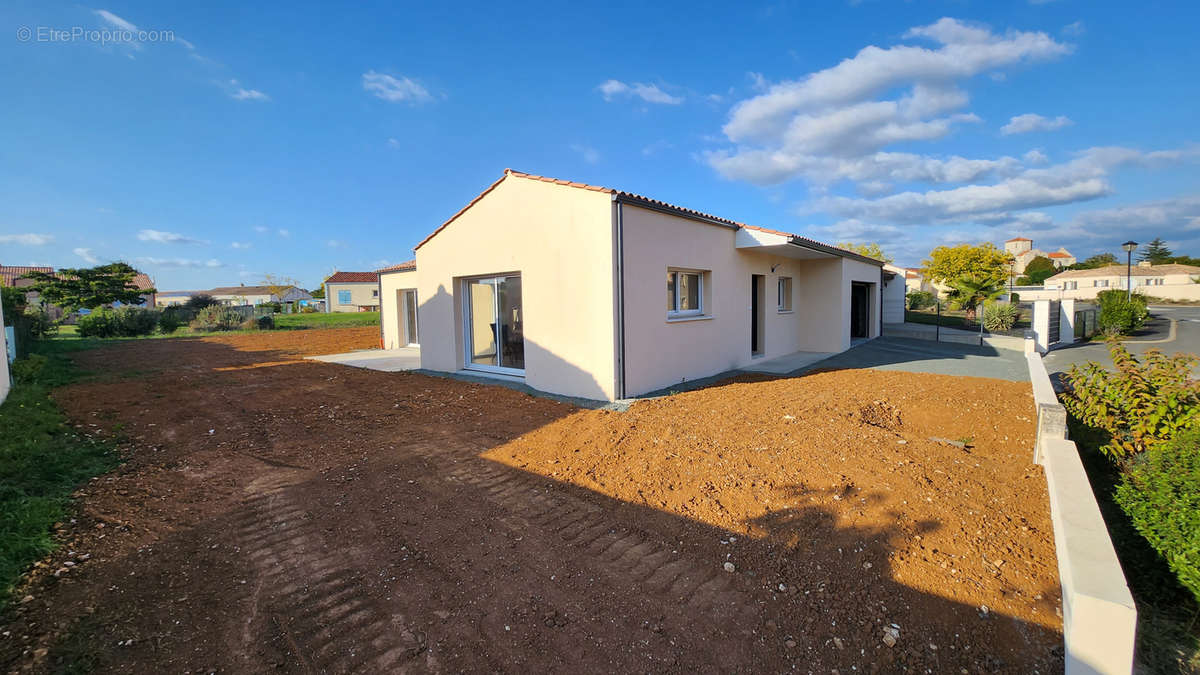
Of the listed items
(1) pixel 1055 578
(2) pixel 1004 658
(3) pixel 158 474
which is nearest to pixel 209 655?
(3) pixel 158 474

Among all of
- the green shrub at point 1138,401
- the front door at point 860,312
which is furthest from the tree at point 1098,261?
the green shrub at point 1138,401

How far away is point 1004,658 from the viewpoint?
2.55 metres

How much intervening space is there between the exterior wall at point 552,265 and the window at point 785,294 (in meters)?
6.30

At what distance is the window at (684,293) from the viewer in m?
9.54

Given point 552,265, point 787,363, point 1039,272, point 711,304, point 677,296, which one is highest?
point 1039,272

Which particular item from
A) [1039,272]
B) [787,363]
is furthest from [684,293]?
[1039,272]

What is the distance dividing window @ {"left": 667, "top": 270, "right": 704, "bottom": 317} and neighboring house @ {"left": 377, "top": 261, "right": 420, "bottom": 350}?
10308 millimetres

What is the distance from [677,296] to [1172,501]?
7053 mm

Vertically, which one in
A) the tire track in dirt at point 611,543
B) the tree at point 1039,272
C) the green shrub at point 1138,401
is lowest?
the tire track in dirt at point 611,543

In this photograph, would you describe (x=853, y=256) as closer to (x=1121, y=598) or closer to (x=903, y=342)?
(x=903, y=342)

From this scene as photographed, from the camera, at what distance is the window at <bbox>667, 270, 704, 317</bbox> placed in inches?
376

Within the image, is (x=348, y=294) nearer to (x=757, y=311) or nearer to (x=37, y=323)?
(x=37, y=323)

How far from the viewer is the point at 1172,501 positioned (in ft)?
10.5

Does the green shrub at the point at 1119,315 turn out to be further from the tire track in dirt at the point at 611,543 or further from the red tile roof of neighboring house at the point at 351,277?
the red tile roof of neighboring house at the point at 351,277
